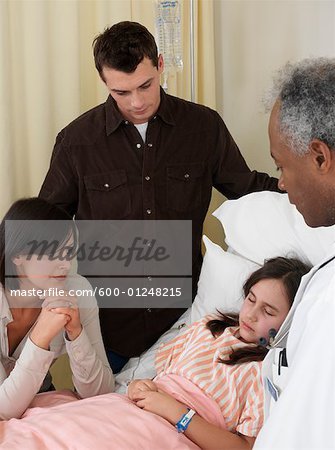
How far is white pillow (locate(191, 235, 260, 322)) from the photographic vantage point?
1983 mm

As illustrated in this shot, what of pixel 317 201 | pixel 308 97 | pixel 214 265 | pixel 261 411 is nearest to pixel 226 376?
pixel 261 411

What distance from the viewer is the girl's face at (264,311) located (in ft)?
5.66

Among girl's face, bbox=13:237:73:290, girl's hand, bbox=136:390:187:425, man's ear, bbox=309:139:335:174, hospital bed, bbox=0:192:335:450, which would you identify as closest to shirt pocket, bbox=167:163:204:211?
hospital bed, bbox=0:192:335:450

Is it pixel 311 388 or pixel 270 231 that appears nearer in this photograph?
pixel 311 388

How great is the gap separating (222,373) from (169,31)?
4.36 feet

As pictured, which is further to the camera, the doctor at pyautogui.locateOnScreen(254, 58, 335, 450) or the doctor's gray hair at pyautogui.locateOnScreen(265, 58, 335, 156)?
the doctor's gray hair at pyautogui.locateOnScreen(265, 58, 335, 156)

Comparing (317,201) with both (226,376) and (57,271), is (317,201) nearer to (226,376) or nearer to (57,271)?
(226,376)

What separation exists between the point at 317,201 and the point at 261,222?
91 centimetres

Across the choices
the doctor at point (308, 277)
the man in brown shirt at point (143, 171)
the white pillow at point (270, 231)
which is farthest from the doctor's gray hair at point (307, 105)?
the man in brown shirt at point (143, 171)

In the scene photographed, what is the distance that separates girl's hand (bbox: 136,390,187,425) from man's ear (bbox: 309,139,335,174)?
0.76 m

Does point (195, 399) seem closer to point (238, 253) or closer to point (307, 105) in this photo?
point (238, 253)

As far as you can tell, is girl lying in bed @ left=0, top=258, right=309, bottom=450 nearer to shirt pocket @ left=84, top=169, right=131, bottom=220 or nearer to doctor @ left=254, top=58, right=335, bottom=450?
doctor @ left=254, top=58, right=335, bottom=450

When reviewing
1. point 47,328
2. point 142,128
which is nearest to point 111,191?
point 142,128

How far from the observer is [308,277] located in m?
1.19
